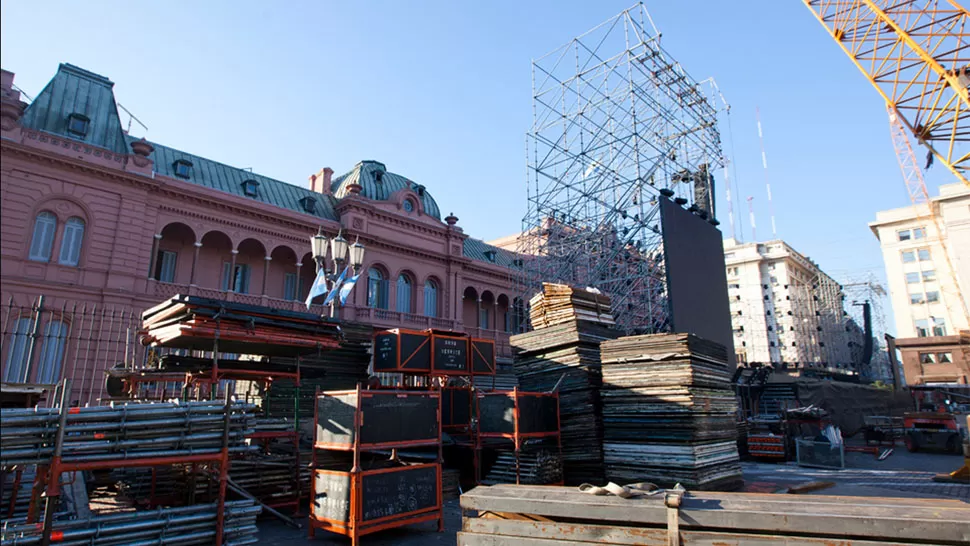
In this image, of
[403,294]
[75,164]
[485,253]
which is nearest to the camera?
[75,164]

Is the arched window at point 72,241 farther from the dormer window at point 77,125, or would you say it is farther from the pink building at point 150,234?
the dormer window at point 77,125

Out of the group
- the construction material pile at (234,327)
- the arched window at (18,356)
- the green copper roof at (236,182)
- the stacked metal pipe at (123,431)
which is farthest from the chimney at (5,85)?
the green copper roof at (236,182)

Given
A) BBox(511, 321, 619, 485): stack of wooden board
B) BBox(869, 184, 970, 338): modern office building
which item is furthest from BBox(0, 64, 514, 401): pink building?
BBox(869, 184, 970, 338): modern office building

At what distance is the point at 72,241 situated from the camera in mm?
21328

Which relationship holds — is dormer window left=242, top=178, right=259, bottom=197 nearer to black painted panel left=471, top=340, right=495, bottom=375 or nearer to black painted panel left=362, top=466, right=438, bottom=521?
black painted panel left=471, top=340, right=495, bottom=375

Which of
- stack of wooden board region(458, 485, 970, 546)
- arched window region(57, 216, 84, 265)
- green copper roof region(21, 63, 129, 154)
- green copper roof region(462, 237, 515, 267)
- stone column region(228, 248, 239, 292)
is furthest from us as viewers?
green copper roof region(462, 237, 515, 267)

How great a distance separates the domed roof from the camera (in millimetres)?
32312

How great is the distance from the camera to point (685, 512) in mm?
4957

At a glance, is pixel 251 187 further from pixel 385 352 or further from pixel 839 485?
pixel 839 485

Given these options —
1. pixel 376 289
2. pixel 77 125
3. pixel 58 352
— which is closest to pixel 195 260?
pixel 58 352

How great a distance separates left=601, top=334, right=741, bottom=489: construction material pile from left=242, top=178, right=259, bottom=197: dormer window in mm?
21706

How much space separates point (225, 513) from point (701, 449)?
8.32 meters

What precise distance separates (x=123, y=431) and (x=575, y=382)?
8871 millimetres

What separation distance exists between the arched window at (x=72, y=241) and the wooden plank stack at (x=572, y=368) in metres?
17.3
